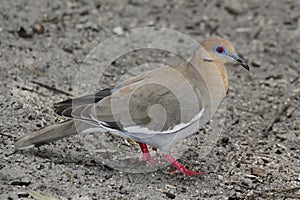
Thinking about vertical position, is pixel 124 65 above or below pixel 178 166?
above

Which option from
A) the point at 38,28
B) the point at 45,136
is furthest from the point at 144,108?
the point at 38,28

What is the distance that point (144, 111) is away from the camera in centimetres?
464

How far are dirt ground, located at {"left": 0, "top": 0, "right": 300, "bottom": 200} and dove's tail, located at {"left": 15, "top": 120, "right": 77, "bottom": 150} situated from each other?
0.41 feet

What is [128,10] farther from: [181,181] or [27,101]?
[181,181]

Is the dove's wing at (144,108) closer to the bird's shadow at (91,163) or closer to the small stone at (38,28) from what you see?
the bird's shadow at (91,163)

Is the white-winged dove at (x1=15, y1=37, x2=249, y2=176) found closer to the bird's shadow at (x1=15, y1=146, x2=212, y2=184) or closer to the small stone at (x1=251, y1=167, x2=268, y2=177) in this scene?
the bird's shadow at (x1=15, y1=146, x2=212, y2=184)

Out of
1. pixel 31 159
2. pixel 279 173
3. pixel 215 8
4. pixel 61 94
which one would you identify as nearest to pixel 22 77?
pixel 61 94

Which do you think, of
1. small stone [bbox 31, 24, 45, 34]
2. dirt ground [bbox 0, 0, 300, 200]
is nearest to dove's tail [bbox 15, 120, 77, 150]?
dirt ground [bbox 0, 0, 300, 200]

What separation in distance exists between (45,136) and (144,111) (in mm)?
746

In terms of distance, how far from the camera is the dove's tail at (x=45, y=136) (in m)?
4.63

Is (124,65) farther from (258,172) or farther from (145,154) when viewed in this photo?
(258,172)

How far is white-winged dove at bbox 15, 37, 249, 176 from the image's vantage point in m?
4.63

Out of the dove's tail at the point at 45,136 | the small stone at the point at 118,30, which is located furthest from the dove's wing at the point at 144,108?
the small stone at the point at 118,30

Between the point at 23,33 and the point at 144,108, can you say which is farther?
the point at 23,33
